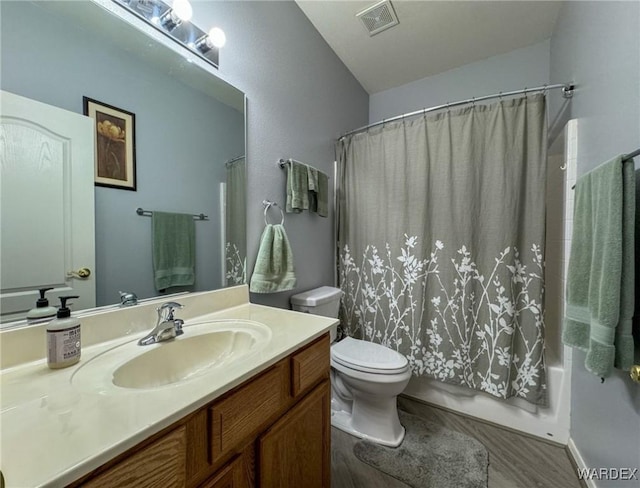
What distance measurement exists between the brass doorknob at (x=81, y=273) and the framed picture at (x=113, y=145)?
271mm

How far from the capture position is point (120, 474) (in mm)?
Result: 410

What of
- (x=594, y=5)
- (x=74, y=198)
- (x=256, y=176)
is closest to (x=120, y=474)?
(x=74, y=198)

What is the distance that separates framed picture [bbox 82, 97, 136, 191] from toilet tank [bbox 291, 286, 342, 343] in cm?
101

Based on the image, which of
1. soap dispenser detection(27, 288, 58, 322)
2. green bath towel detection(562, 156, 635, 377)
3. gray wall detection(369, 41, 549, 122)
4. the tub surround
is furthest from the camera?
gray wall detection(369, 41, 549, 122)

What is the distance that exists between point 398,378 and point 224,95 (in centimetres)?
164

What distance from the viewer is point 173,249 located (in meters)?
1.02

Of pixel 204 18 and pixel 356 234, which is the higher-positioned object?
pixel 204 18

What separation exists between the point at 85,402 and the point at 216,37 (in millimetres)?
1355

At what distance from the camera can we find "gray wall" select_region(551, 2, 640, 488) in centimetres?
89

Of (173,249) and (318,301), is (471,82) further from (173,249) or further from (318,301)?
(173,249)

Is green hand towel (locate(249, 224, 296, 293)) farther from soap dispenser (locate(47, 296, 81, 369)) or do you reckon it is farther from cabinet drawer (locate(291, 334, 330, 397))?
soap dispenser (locate(47, 296, 81, 369))

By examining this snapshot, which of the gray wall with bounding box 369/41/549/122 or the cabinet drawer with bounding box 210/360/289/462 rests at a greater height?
the gray wall with bounding box 369/41/549/122

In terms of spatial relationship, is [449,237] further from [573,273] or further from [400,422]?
[400,422]

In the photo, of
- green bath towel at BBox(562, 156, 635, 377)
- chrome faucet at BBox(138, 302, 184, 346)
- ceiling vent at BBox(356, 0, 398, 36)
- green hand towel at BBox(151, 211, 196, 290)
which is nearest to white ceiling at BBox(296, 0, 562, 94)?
ceiling vent at BBox(356, 0, 398, 36)
